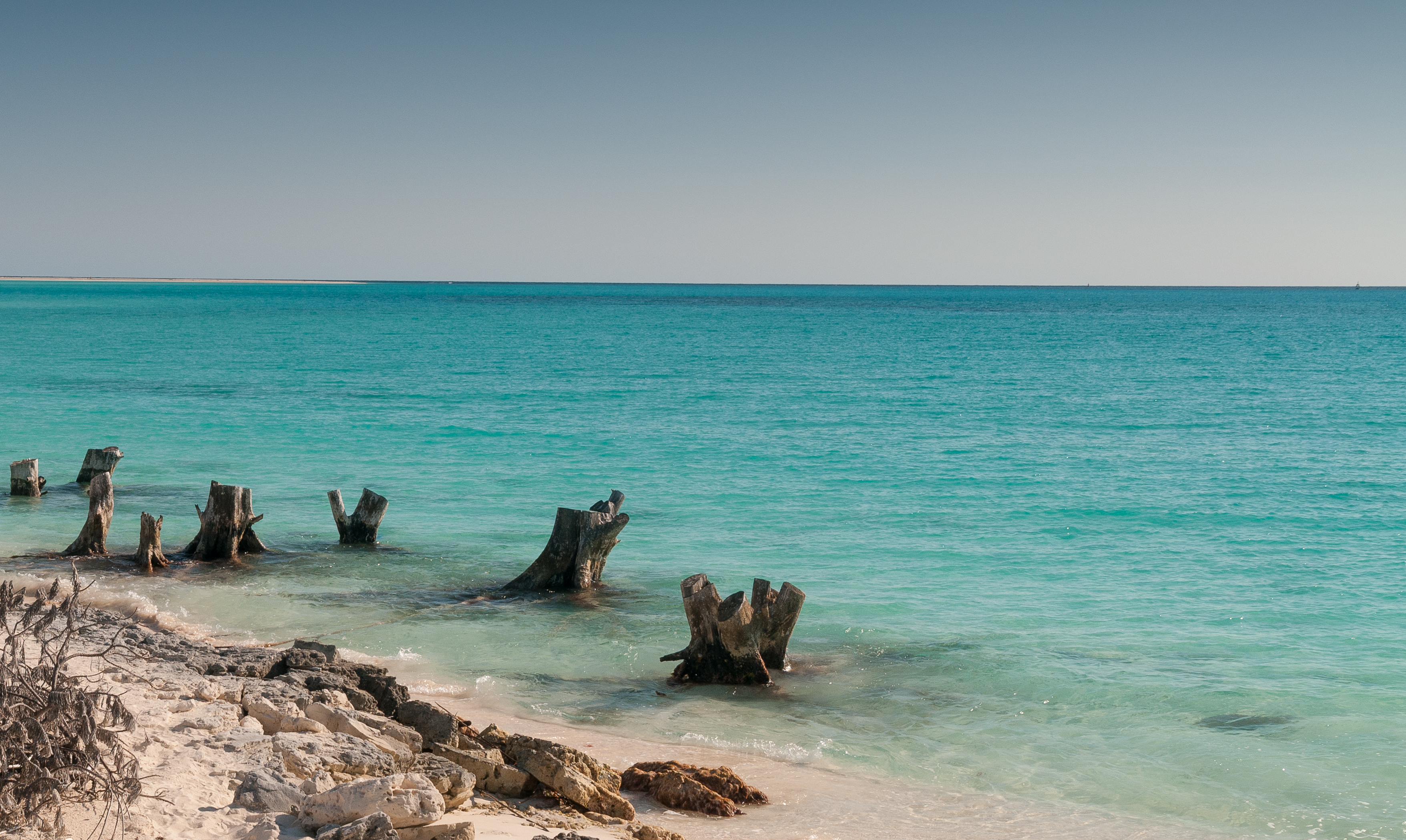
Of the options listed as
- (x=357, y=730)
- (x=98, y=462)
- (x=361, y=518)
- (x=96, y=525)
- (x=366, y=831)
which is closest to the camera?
(x=366, y=831)

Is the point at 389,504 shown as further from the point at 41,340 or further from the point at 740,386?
the point at 41,340

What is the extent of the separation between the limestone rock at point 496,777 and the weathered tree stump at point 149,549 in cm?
875

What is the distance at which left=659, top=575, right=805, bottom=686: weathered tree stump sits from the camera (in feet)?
34.8

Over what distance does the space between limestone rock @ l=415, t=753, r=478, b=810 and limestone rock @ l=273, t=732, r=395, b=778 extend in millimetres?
204

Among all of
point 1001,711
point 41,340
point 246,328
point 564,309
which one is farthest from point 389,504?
point 564,309

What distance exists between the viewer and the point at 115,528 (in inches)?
647

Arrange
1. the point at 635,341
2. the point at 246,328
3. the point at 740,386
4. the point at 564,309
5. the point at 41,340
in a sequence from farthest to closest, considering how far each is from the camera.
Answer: the point at 564,309 < the point at 246,328 < the point at 635,341 < the point at 41,340 < the point at 740,386

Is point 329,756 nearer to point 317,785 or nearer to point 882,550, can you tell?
point 317,785

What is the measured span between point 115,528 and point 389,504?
430cm

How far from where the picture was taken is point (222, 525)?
14711 mm

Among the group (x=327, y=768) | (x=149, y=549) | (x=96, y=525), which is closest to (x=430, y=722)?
(x=327, y=768)

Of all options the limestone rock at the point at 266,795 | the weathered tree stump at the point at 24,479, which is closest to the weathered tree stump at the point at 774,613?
the limestone rock at the point at 266,795

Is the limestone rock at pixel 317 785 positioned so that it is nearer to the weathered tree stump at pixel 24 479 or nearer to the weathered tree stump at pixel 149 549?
the weathered tree stump at pixel 149 549

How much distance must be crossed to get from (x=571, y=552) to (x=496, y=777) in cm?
666
